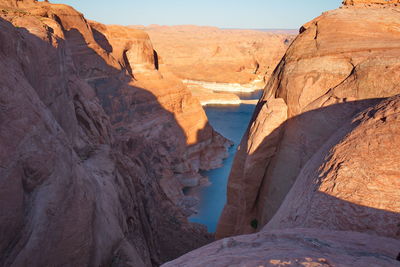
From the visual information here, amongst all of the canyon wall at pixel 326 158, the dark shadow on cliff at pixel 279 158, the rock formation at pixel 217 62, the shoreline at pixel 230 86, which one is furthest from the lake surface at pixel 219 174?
the rock formation at pixel 217 62

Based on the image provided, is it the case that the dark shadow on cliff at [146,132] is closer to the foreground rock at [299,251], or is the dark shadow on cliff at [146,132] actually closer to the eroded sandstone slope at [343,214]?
the eroded sandstone slope at [343,214]

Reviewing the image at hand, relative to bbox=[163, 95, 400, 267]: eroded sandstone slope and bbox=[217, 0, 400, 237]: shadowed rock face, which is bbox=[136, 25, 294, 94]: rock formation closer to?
bbox=[217, 0, 400, 237]: shadowed rock face

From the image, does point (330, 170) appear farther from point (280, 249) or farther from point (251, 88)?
point (251, 88)

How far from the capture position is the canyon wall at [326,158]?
3395mm

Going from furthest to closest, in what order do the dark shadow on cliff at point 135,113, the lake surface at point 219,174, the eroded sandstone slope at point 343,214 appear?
the dark shadow on cliff at point 135,113, the lake surface at point 219,174, the eroded sandstone slope at point 343,214

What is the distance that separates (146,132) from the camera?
77.2 ft

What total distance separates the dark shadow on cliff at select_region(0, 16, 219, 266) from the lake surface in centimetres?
296

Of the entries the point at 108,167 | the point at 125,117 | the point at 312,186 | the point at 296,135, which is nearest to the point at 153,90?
the point at 125,117

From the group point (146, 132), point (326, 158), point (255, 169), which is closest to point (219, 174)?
point (146, 132)

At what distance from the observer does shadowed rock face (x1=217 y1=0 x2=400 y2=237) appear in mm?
6555

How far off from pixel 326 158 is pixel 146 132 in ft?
63.8

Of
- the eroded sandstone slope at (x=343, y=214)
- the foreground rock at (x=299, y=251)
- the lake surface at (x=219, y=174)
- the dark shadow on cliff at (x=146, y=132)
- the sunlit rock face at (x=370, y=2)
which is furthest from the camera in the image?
the lake surface at (x=219, y=174)

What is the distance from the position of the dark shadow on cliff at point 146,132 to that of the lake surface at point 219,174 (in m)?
2.96

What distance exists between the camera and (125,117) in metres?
23.5
